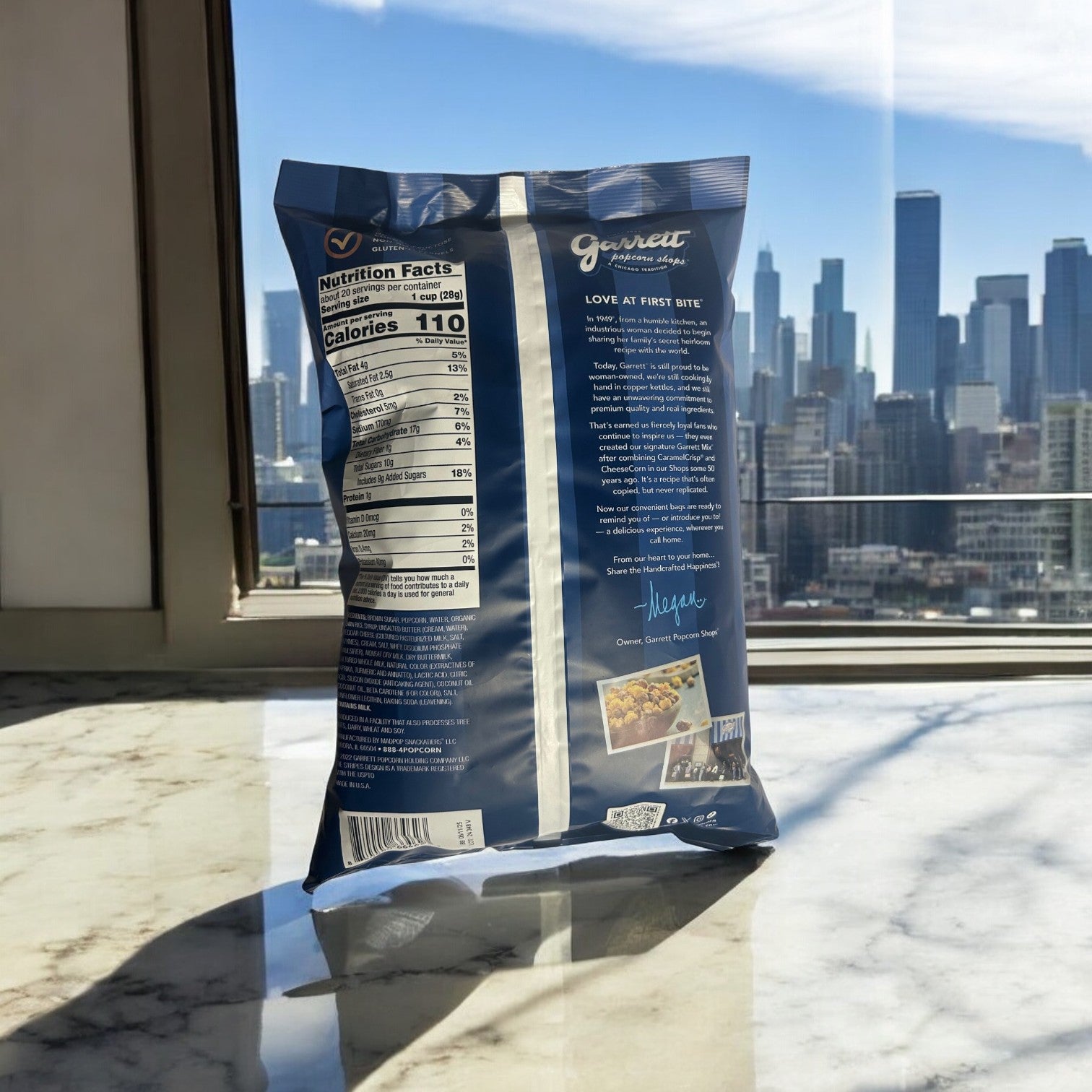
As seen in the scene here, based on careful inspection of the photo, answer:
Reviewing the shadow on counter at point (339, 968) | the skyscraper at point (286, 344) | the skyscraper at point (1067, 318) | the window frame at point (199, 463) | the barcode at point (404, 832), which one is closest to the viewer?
the shadow on counter at point (339, 968)

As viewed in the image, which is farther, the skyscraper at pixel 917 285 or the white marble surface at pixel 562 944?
the skyscraper at pixel 917 285

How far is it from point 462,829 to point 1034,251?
1583 millimetres

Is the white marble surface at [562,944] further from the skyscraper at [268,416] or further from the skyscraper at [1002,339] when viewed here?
the skyscraper at [1002,339]

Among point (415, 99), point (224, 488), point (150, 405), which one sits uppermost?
point (415, 99)

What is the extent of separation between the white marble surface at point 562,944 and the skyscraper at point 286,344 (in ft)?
2.49

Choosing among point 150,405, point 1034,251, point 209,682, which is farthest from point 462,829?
point 1034,251

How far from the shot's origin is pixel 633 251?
847 millimetres

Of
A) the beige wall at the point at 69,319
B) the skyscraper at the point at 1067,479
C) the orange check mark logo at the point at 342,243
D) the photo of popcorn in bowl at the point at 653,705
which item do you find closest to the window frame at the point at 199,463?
the beige wall at the point at 69,319

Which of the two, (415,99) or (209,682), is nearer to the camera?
(209,682)

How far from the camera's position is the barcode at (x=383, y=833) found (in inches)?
30.5

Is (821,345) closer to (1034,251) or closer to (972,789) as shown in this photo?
(1034,251)

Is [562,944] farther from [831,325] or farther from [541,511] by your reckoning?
[831,325]

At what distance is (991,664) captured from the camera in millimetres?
1602
